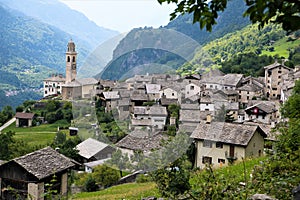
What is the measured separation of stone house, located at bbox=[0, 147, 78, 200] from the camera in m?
13.5

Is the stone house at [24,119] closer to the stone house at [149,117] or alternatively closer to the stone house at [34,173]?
the stone house at [34,173]

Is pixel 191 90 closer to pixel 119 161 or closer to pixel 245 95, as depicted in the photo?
pixel 119 161

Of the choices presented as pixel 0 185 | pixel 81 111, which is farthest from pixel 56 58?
pixel 81 111

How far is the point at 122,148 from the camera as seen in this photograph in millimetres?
4570

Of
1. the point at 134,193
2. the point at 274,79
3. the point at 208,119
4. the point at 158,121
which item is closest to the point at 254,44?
the point at 274,79

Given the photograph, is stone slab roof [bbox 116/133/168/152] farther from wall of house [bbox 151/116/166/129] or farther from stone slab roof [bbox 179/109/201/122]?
stone slab roof [bbox 179/109/201/122]

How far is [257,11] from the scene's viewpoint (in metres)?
2.06

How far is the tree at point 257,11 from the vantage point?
204 cm

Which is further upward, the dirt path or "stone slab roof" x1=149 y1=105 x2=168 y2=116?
"stone slab roof" x1=149 y1=105 x2=168 y2=116

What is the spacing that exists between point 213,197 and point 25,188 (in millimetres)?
11414

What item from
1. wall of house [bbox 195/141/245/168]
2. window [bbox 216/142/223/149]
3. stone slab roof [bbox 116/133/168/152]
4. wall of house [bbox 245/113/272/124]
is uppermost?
stone slab roof [bbox 116/133/168/152]

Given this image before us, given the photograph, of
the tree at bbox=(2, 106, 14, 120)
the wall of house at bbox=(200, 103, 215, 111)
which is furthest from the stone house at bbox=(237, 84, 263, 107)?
the wall of house at bbox=(200, 103, 215, 111)

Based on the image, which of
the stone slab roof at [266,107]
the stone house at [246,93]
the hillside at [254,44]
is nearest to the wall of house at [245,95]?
the stone house at [246,93]

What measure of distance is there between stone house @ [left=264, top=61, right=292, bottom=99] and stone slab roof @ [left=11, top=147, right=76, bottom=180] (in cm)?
3313
